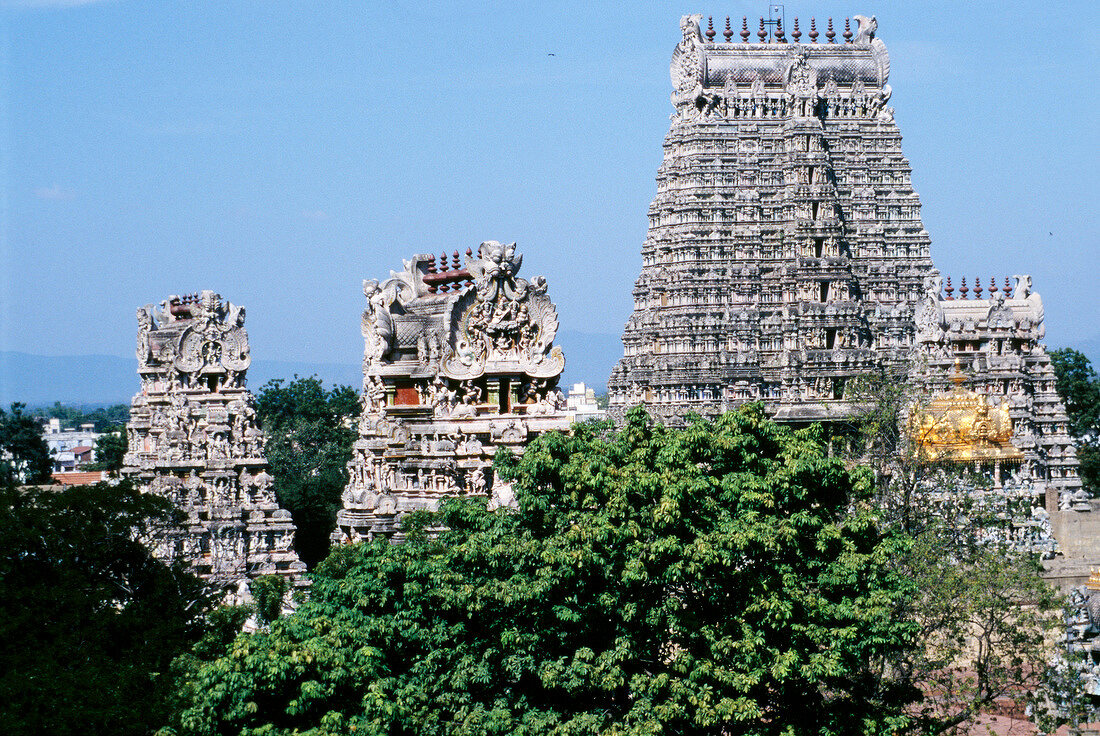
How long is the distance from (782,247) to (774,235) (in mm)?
1188

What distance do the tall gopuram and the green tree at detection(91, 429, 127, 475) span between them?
124ft

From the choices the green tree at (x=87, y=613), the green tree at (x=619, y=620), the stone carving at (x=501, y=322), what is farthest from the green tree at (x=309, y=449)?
the green tree at (x=619, y=620)

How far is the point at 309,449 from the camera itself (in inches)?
3081

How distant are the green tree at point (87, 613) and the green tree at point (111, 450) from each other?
5784 cm

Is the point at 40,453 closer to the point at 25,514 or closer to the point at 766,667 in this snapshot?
the point at 25,514

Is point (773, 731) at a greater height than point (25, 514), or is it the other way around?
point (25, 514)

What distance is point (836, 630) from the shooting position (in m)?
25.5

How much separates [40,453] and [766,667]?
6888 centimetres

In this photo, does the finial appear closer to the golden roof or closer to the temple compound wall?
the golden roof

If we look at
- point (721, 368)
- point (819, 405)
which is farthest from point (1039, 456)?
point (721, 368)

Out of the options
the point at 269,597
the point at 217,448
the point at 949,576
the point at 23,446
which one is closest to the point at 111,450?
the point at 23,446

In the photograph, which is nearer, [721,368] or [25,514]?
[25,514]

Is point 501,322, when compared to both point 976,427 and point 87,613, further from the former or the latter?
point 976,427

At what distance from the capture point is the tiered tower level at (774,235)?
7112 centimetres
